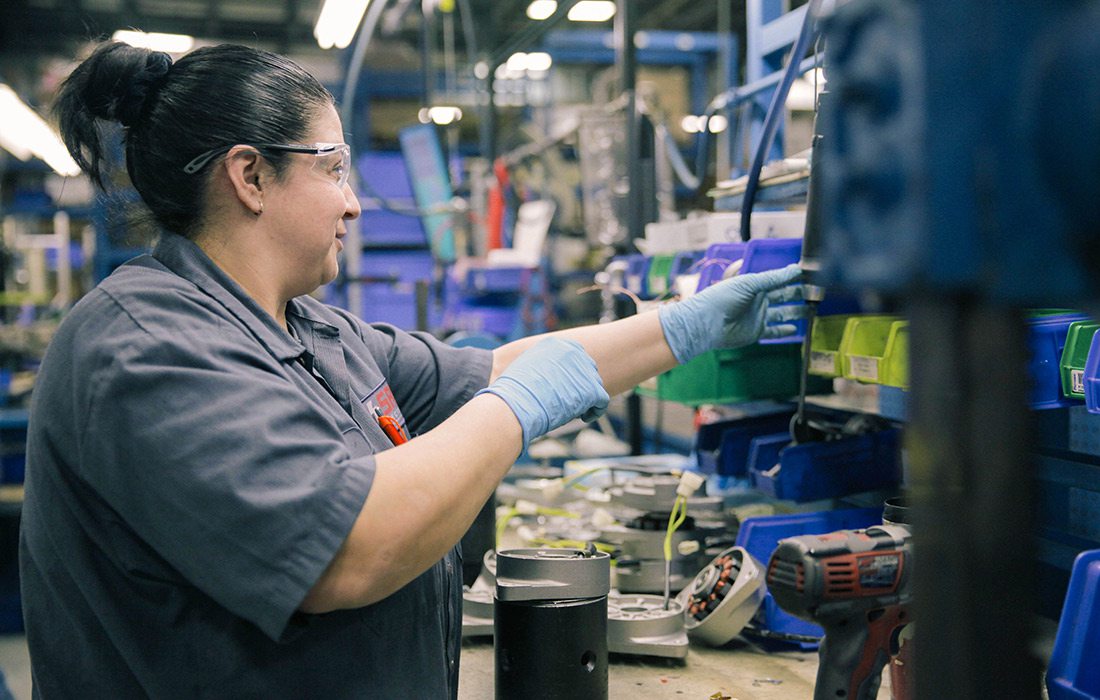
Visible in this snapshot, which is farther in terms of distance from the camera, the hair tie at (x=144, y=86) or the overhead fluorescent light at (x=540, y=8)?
the overhead fluorescent light at (x=540, y=8)

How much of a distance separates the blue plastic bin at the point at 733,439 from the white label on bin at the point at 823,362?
351mm

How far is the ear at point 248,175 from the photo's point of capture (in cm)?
110

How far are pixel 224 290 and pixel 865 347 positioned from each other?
0.86 metres

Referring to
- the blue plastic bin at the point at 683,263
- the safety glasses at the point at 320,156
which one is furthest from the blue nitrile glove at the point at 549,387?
the blue plastic bin at the point at 683,263

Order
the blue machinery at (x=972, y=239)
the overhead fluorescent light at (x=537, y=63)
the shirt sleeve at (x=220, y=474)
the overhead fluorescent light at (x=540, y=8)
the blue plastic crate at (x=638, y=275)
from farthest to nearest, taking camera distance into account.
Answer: the overhead fluorescent light at (x=537, y=63)
the overhead fluorescent light at (x=540, y=8)
the blue plastic crate at (x=638, y=275)
the shirt sleeve at (x=220, y=474)
the blue machinery at (x=972, y=239)

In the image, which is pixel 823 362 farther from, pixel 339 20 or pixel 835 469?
pixel 339 20

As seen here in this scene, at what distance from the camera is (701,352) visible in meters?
1.50

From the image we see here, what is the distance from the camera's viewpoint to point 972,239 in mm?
372

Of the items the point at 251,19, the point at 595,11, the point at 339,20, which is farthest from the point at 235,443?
the point at 251,19

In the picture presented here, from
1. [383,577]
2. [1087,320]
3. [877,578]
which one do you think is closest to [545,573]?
[383,577]

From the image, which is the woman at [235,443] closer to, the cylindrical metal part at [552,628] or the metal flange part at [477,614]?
the cylindrical metal part at [552,628]

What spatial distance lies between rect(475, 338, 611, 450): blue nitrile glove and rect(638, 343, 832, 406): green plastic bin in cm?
40

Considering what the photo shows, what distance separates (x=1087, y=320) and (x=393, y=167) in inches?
243

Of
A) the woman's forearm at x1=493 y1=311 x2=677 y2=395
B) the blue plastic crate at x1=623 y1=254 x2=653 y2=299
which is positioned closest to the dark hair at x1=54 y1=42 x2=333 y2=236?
the woman's forearm at x1=493 y1=311 x2=677 y2=395
